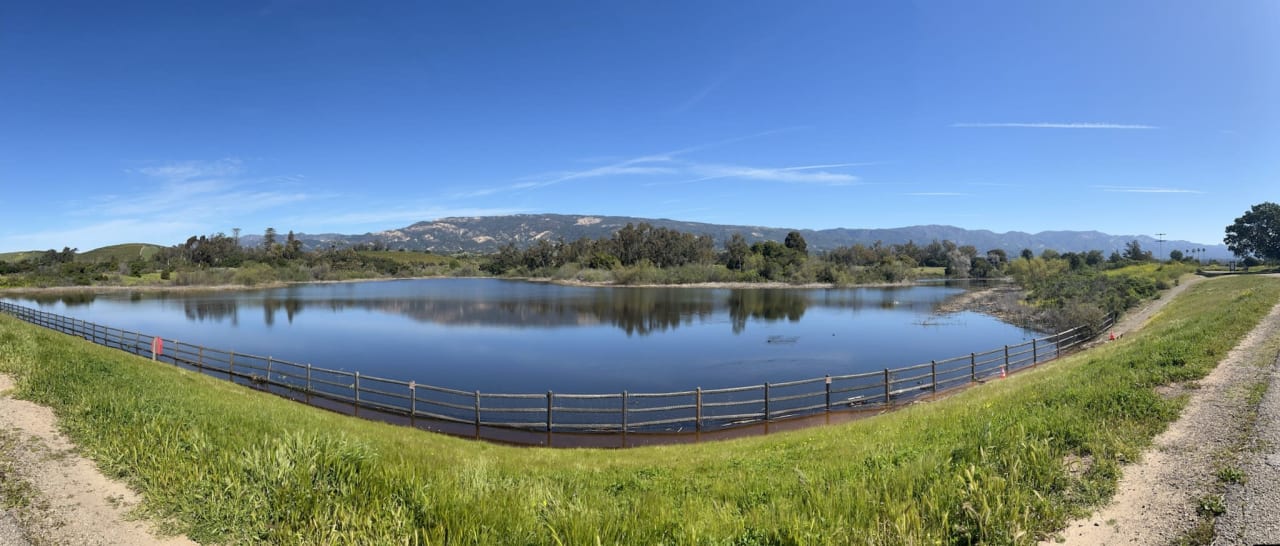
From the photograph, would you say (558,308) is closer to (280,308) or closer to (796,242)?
(280,308)

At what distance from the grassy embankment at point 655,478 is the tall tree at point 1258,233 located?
93.3 m

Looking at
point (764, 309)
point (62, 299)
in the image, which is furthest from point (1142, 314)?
point (62, 299)

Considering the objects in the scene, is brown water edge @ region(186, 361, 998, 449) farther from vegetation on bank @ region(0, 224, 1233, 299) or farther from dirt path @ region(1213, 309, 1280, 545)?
vegetation on bank @ region(0, 224, 1233, 299)

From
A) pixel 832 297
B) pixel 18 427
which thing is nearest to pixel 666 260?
pixel 832 297

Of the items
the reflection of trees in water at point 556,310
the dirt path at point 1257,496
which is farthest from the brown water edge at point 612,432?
the reflection of trees in water at point 556,310

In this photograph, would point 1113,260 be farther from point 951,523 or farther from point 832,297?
point 951,523

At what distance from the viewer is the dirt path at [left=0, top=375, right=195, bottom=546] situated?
6105 millimetres

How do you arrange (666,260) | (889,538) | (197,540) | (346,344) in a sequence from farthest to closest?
(666,260) < (346,344) < (197,540) < (889,538)

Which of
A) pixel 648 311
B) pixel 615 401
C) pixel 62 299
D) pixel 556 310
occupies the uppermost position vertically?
pixel 62 299

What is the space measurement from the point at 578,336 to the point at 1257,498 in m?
41.3

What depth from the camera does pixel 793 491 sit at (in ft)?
25.1

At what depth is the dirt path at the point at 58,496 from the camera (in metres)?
6.11

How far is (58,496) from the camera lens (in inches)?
276

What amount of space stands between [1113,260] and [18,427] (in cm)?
12550
